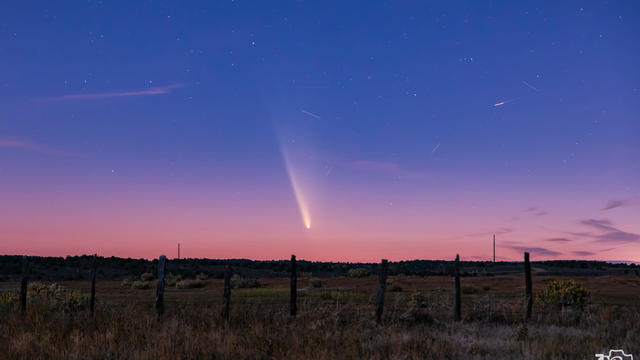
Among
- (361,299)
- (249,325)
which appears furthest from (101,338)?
(361,299)

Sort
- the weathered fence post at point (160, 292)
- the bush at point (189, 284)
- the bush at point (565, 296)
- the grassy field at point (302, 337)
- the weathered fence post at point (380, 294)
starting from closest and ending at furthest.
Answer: the grassy field at point (302, 337)
the weathered fence post at point (380, 294)
the weathered fence post at point (160, 292)
the bush at point (565, 296)
the bush at point (189, 284)

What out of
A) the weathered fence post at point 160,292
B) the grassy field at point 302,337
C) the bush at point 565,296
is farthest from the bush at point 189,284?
the bush at point 565,296

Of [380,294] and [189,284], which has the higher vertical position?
[380,294]

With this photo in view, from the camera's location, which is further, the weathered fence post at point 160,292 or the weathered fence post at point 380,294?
the weathered fence post at point 160,292

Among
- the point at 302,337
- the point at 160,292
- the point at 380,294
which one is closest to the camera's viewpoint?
the point at 302,337

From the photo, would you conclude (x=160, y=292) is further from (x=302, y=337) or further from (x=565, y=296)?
(x=565, y=296)

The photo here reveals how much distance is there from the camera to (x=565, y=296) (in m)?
24.4

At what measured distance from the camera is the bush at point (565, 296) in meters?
24.3

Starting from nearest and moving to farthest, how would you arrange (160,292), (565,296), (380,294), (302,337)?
1. (302,337)
2. (380,294)
3. (160,292)
4. (565,296)

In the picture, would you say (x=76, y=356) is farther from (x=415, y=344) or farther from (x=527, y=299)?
(x=527, y=299)

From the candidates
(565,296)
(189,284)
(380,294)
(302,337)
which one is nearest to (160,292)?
Answer: (302,337)

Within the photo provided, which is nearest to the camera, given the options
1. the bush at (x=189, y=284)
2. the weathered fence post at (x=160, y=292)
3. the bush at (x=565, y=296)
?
the weathered fence post at (x=160, y=292)

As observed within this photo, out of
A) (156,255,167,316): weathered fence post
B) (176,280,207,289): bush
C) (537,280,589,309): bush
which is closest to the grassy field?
(156,255,167,316): weathered fence post

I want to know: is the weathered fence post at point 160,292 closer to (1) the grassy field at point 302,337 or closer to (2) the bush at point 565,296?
(1) the grassy field at point 302,337
